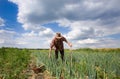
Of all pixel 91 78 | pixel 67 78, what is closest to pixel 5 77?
pixel 67 78

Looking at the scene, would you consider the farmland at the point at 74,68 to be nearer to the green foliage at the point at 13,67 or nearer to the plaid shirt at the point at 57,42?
the green foliage at the point at 13,67

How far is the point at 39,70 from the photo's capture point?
8836 mm

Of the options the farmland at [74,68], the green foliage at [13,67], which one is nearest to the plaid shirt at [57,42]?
the farmland at [74,68]

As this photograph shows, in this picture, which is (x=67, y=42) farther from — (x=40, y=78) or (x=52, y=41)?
(x=40, y=78)

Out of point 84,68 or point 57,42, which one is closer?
point 84,68

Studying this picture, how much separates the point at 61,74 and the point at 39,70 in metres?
1.57

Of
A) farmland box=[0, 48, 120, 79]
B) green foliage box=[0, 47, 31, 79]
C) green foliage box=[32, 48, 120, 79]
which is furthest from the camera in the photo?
green foliage box=[0, 47, 31, 79]

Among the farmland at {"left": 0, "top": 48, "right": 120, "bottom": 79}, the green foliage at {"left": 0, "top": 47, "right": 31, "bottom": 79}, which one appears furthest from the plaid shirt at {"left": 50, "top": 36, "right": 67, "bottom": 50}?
the green foliage at {"left": 0, "top": 47, "right": 31, "bottom": 79}

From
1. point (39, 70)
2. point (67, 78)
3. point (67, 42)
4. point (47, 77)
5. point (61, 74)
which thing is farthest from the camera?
point (67, 42)

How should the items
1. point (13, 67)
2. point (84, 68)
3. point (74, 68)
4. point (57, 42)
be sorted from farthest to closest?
point (57, 42) < point (13, 67) < point (74, 68) < point (84, 68)

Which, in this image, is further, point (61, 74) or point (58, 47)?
point (58, 47)

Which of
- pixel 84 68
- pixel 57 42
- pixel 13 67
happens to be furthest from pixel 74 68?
pixel 13 67

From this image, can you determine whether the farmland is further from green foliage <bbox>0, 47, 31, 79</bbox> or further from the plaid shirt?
the plaid shirt

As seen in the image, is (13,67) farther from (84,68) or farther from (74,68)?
(84,68)
